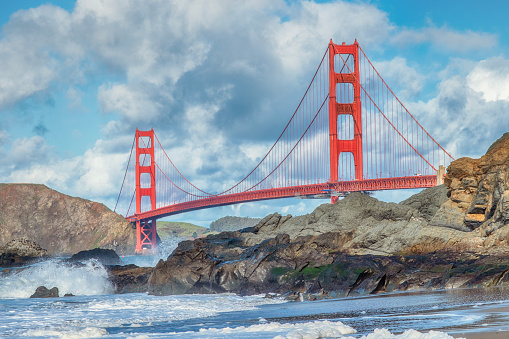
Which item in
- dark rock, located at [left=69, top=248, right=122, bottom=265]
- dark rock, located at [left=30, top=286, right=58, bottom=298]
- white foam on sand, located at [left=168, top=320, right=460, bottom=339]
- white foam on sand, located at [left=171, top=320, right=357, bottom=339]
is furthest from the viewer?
dark rock, located at [left=69, top=248, right=122, bottom=265]

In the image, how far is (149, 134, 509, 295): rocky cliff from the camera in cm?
1650

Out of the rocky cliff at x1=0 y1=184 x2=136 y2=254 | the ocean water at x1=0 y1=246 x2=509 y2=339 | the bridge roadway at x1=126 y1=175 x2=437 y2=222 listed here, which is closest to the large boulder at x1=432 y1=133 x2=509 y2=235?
the ocean water at x1=0 y1=246 x2=509 y2=339

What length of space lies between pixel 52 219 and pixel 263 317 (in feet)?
315

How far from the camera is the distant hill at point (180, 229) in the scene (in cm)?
14775

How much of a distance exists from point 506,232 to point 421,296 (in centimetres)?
634

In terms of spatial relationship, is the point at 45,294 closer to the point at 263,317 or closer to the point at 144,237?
the point at 263,317

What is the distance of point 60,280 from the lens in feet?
92.6

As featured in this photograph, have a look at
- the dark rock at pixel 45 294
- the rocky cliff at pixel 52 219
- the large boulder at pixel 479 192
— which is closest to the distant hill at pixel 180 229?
the rocky cliff at pixel 52 219

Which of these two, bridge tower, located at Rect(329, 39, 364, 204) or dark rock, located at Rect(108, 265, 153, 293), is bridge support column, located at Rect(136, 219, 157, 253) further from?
dark rock, located at Rect(108, 265, 153, 293)

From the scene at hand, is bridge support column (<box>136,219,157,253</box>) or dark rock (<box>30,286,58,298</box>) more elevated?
bridge support column (<box>136,219,157,253</box>)

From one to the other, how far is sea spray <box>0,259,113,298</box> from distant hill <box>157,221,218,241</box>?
112354 mm

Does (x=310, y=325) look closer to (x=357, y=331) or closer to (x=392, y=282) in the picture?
(x=357, y=331)

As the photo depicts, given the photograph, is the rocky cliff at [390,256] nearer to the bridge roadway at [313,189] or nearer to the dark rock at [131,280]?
the dark rock at [131,280]

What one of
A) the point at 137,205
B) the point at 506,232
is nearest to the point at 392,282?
the point at 506,232
